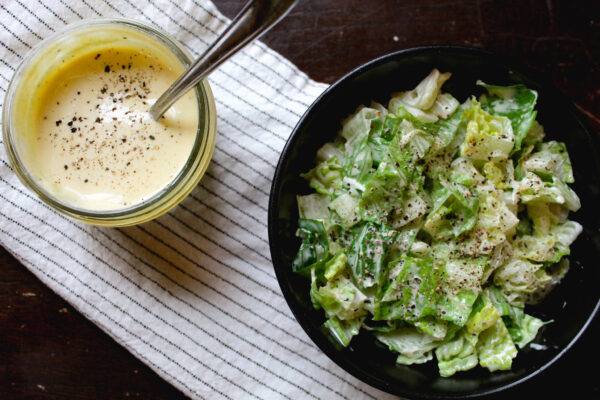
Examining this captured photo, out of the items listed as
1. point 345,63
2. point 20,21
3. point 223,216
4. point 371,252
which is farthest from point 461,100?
point 20,21

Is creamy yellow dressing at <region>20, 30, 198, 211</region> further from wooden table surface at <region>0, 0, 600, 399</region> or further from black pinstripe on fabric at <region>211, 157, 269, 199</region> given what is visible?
wooden table surface at <region>0, 0, 600, 399</region>

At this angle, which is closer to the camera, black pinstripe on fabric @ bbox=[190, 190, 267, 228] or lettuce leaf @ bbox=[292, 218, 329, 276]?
lettuce leaf @ bbox=[292, 218, 329, 276]

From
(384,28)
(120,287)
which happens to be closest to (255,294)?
(120,287)

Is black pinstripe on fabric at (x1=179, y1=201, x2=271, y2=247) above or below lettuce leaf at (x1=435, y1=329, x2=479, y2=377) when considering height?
below

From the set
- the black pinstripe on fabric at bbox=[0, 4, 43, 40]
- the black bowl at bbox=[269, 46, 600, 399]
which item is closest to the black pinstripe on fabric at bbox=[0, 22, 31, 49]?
the black pinstripe on fabric at bbox=[0, 4, 43, 40]

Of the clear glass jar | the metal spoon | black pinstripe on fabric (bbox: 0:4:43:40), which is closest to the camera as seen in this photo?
the metal spoon

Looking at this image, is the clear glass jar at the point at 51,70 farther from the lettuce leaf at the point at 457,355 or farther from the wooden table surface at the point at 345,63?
the lettuce leaf at the point at 457,355
